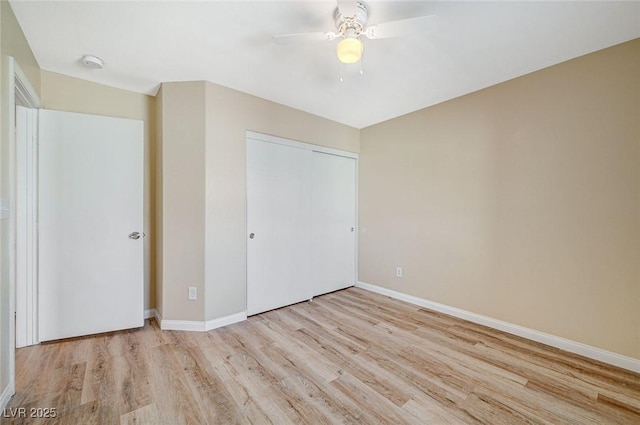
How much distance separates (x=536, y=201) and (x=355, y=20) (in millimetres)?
2162

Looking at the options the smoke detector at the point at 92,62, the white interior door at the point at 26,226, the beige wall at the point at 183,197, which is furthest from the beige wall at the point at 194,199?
the white interior door at the point at 26,226

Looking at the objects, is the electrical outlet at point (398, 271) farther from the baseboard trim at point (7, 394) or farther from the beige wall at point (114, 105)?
the baseboard trim at point (7, 394)

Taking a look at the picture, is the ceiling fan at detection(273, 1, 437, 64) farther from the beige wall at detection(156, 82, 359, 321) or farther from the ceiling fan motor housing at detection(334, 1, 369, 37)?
the beige wall at detection(156, 82, 359, 321)

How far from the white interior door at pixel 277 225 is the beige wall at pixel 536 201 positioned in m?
1.25

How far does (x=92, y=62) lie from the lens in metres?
2.15

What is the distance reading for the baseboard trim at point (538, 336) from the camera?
6.42 ft

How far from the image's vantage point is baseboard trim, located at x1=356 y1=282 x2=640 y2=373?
6.42 feet

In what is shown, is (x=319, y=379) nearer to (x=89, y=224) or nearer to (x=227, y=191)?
(x=227, y=191)

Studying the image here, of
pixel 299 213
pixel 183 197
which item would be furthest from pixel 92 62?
pixel 299 213

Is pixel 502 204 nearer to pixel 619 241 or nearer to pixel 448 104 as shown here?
pixel 619 241

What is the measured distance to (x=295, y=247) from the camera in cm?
327

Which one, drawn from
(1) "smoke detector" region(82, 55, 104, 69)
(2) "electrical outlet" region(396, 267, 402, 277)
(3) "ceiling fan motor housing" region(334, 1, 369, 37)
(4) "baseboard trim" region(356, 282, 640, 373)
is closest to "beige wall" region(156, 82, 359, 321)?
(1) "smoke detector" region(82, 55, 104, 69)

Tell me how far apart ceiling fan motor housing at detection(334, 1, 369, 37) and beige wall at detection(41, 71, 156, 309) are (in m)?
2.21

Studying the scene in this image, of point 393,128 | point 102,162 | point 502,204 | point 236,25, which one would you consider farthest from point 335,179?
point 102,162
